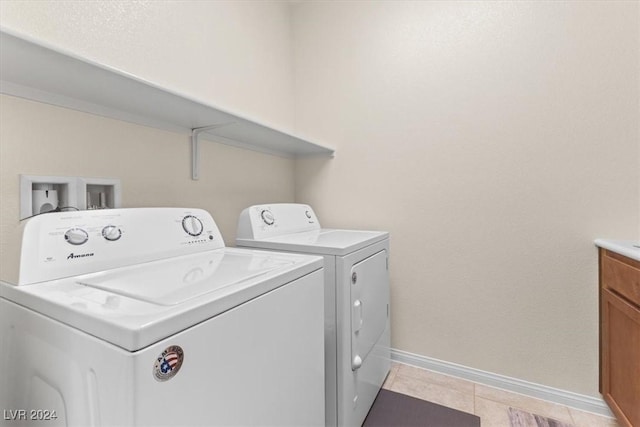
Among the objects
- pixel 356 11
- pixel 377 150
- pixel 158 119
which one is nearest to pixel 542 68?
pixel 377 150

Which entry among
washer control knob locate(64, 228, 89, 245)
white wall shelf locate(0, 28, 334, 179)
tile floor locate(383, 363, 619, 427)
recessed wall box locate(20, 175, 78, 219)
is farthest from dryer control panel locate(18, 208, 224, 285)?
tile floor locate(383, 363, 619, 427)

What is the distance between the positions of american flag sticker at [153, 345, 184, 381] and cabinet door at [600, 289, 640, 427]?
1600 millimetres

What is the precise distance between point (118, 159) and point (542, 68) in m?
2.14

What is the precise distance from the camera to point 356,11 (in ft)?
6.81

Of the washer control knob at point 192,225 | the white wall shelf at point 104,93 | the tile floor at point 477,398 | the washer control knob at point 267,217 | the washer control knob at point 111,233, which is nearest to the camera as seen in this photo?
the white wall shelf at point 104,93

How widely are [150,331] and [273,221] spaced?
1154 mm

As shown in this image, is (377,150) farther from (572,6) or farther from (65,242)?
(65,242)

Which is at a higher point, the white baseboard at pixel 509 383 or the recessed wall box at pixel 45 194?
the recessed wall box at pixel 45 194

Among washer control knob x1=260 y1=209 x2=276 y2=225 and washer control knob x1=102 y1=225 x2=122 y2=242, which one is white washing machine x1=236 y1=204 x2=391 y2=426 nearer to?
washer control knob x1=260 y1=209 x2=276 y2=225

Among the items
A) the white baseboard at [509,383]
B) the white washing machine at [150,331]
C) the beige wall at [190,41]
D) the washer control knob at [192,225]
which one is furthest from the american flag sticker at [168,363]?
the white baseboard at [509,383]

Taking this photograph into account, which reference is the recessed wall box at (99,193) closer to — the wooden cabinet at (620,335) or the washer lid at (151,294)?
the washer lid at (151,294)

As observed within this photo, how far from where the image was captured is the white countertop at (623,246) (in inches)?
45.6

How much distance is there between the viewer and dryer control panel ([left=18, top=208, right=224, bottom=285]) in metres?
0.80

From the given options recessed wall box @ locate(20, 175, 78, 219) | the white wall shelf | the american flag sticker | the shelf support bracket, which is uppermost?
the white wall shelf
